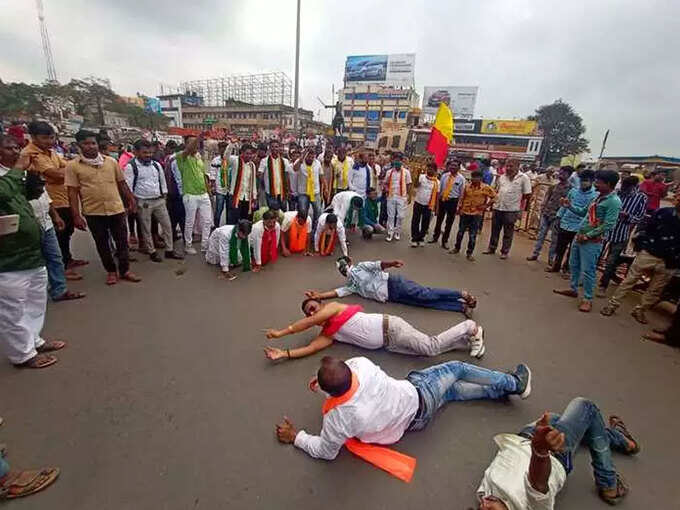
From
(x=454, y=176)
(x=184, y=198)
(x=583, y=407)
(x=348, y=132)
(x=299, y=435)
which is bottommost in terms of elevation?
(x=299, y=435)

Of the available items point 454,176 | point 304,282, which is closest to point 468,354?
point 304,282

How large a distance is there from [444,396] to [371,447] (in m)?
0.67

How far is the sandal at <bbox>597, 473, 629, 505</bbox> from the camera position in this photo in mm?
1815

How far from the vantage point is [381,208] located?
24.2 feet

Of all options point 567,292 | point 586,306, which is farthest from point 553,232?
point 586,306

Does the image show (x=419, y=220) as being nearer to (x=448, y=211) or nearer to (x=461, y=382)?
(x=448, y=211)

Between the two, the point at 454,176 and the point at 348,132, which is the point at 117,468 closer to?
the point at 454,176

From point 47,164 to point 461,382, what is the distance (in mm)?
4997

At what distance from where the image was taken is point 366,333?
2.93 m

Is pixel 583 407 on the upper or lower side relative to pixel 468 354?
upper

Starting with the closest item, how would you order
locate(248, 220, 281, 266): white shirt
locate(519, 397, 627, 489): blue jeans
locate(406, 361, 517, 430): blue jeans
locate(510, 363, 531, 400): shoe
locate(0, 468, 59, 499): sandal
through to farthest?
locate(0, 468, 59, 499): sandal
locate(519, 397, 627, 489): blue jeans
locate(406, 361, 517, 430): blue jeans
locate(510, 363, 531, 400): shoe
locate(248, 220, 281, 266): white shirt

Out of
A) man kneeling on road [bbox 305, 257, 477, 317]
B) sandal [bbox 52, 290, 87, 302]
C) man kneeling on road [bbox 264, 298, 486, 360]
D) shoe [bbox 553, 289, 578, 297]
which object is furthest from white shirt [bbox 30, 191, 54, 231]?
shoe [bbox 553, 289, 578, 297]

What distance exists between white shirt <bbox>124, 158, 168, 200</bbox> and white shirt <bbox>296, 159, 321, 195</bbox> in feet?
8.62

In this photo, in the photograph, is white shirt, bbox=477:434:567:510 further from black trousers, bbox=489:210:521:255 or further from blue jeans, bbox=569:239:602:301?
black trousers, bbox=489:210:521:255
